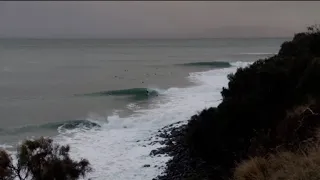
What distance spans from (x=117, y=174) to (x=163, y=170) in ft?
5.73

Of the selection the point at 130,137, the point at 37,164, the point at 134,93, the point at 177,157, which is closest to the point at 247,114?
the point at 177,157

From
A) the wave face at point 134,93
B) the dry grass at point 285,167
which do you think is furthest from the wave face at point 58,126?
the dry grass at point 285,167

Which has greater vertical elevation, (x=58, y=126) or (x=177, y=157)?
(x=58, y=126)

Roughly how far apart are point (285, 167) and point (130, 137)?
16.4 meters

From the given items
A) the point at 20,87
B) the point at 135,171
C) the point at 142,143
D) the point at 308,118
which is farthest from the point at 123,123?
the point at 20,87

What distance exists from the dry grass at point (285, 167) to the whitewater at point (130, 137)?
8798mm

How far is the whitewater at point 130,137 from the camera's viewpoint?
17.2m

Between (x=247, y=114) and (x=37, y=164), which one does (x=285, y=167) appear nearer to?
(x=37, y=164)

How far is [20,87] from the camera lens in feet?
149

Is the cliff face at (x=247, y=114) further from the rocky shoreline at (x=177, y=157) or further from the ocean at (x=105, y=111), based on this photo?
the ocean at (x=105, y=111)

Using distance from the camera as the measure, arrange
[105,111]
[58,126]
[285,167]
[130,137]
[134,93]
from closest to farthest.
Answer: [285,167]
[130,137]
[58,126]
[105,111]
[134,93]

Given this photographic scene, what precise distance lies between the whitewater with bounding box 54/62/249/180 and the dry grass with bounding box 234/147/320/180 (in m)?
8.80

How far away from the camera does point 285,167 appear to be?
7.08 metres

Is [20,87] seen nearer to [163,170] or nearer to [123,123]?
[123,123]
